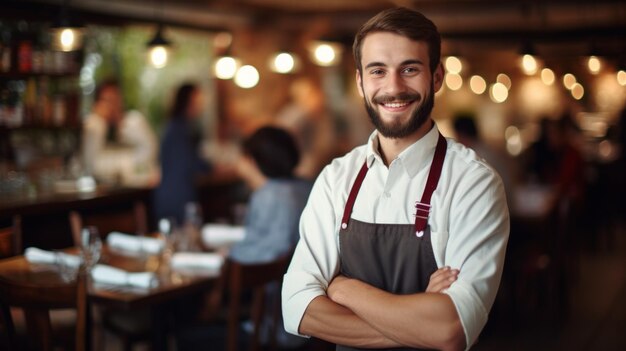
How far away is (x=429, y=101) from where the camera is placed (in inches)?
81.8

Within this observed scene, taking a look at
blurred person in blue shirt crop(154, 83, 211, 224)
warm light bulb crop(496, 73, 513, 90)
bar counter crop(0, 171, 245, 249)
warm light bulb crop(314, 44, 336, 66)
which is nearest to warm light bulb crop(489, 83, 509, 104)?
warm light bulb crop(496, 73, 513, 90)

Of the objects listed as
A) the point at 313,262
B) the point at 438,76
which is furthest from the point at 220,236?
the point at 438,76

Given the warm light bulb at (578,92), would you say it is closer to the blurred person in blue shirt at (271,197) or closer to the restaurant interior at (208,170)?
the restaurant interior at (208,170)

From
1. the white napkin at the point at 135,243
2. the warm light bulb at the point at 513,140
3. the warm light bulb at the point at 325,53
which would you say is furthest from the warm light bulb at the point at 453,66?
the white napkin at the point at 135,243

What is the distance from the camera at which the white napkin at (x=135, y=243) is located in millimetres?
4426

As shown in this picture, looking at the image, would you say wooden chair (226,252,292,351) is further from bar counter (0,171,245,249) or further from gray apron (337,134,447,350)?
bar counter (0,171,245,249)

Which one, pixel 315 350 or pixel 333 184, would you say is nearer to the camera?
pixel 333 184

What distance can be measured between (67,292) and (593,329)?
4.53m

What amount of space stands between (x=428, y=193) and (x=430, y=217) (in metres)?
0.07

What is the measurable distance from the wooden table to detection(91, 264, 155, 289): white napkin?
0.03 m

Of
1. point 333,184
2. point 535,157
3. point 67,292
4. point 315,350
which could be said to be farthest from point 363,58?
point 535,157

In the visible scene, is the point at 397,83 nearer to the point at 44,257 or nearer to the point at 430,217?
the point at 430,217

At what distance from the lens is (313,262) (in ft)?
7.17

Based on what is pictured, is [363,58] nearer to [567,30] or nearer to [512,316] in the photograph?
[512,316]
